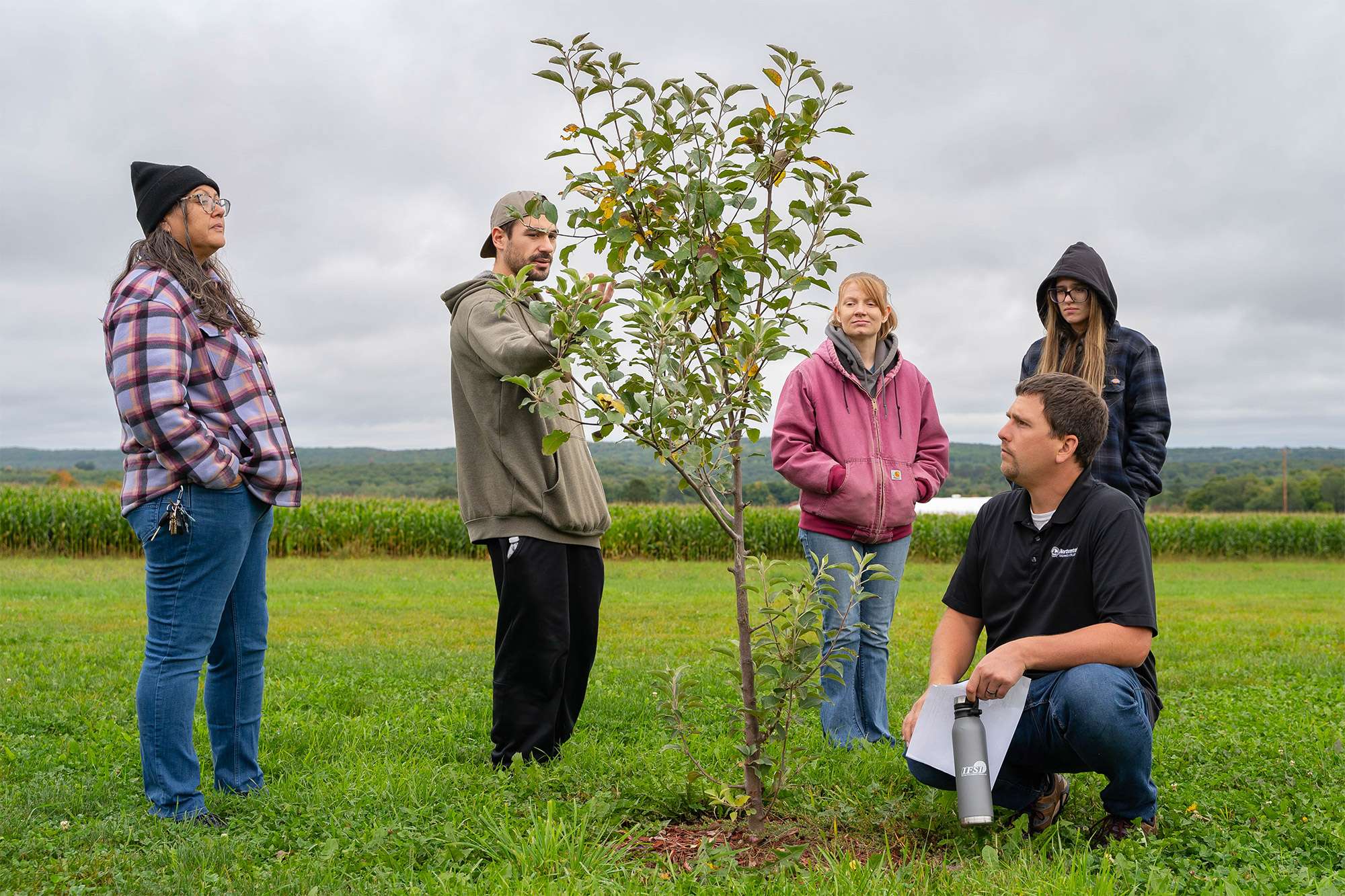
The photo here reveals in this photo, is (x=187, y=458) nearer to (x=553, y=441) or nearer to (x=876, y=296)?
(x=553, y=441)

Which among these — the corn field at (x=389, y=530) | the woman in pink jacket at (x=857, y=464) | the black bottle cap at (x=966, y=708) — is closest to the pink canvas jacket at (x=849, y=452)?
the woman in pink jacket at (x=857, y=464)

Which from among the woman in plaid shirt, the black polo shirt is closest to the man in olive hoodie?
the woman in plaid shirt

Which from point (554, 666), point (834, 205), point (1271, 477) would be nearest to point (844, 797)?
point (554, 666)

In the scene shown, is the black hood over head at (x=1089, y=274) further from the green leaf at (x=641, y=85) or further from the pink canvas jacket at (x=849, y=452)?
the green leaf at (x=641, y=85)

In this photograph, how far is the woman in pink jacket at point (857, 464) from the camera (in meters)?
4.84

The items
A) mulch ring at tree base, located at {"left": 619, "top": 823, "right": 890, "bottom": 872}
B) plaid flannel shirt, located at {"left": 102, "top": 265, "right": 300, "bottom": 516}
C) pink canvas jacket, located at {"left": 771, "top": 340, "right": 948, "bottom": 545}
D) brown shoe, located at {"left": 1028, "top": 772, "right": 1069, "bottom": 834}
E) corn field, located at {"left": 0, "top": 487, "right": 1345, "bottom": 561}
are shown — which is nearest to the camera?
mulch ring at tree base, located at {"left": 619, "top": 823, "right": 890, "bottom": 872}

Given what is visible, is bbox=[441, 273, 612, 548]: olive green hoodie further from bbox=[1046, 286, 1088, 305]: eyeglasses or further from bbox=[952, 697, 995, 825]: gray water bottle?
bbox=[1046, 286, 1088, 305]: eyeglasses

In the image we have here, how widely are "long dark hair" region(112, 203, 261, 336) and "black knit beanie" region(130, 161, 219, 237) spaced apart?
0.14 feet

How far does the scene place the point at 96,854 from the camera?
339 cm

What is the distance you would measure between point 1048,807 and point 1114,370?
78.0 inches

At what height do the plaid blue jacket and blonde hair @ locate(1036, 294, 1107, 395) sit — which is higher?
blonde hair @ locate(1036, 294, 1107, 395)

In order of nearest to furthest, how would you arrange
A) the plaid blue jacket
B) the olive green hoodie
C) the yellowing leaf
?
1. the yellowing leaf
2. the olive green hoodie
3. the plaid blue jacket

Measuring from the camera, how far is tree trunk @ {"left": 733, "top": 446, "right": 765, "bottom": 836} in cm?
341

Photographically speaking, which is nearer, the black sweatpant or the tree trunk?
the tree trunk
